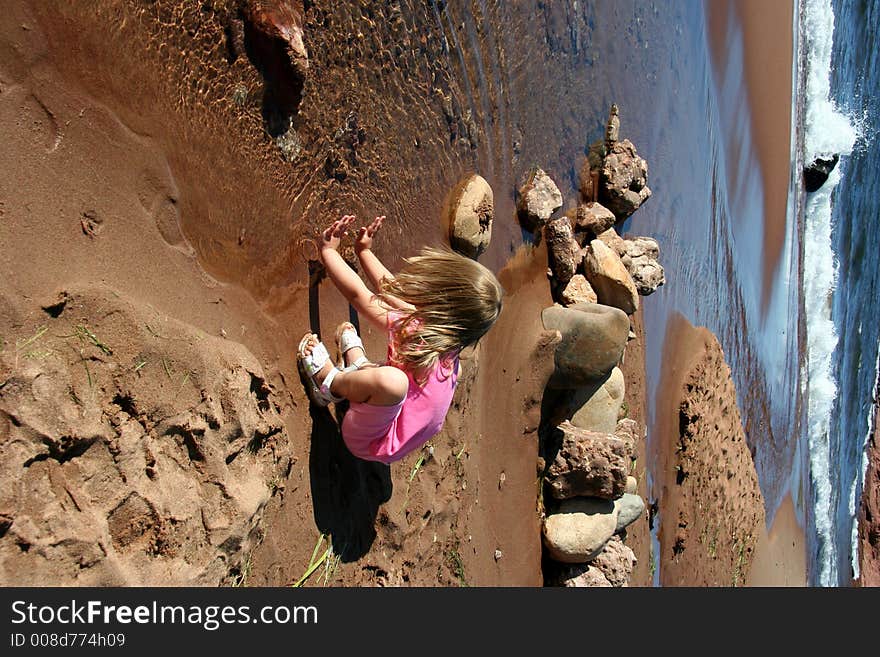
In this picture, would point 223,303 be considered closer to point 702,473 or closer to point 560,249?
point 560,249

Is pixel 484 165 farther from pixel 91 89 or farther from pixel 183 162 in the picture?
pixel 91 89

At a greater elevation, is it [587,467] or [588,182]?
[588,182]

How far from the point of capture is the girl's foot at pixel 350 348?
12.9 ft

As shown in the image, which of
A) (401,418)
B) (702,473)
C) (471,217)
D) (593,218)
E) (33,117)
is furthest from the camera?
(702,473)

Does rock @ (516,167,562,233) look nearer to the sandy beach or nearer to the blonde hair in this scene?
the sandy beach

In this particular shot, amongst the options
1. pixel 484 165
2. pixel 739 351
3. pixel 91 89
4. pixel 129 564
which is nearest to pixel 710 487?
pixel 739 351

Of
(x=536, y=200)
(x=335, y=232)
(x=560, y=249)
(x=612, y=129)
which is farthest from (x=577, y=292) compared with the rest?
(x=335, y=232)

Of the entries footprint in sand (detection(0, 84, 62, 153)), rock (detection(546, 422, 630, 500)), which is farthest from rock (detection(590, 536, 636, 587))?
footprint in sand (detection(0, 84, 62, 153))

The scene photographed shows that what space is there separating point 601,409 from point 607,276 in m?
1.16

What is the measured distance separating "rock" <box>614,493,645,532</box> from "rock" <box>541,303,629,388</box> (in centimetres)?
124

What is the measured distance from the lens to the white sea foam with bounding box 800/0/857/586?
12.1m

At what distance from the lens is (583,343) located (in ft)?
19.5

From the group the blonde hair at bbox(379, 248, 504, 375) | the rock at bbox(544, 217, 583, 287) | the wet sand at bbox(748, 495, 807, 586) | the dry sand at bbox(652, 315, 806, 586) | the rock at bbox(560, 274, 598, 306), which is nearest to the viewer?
the blonde hair at bbox(379, 248, 504, 375)

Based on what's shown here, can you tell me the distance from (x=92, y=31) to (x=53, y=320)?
4.09ft
